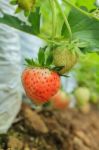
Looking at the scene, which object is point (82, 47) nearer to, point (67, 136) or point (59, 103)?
point (67, 136)

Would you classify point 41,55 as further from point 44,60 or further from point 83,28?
point 83,28

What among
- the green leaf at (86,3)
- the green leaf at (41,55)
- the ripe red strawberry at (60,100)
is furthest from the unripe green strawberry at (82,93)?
the green leaf at (41,55)

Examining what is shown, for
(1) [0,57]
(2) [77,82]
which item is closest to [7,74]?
(1) [0,57]

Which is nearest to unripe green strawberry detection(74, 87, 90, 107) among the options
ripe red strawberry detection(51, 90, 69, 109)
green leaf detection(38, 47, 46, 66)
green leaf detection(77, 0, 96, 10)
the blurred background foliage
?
ripe red strawberry detection(51, 90, 69, 109)

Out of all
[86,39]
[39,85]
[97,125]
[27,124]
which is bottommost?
[97,125]

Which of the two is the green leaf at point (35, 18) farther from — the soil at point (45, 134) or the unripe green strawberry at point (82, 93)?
the unripe green strawberry at point (82, 93)

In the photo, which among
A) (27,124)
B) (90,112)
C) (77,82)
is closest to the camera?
(27,124)
